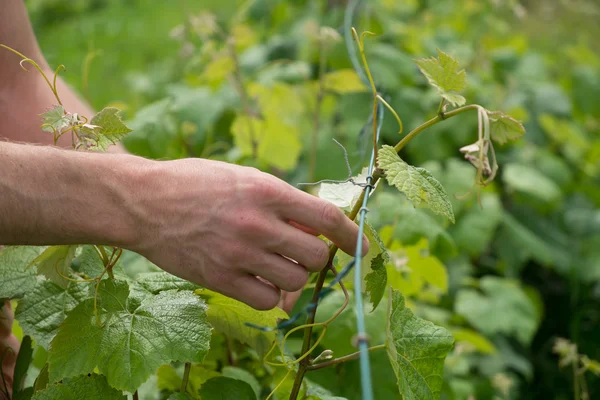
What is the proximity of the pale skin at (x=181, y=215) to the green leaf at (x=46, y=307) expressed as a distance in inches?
9.3

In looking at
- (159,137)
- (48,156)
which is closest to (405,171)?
(48,156)

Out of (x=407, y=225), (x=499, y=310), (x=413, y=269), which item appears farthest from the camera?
(x=499, y=310)

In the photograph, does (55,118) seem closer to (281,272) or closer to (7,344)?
(281,272)

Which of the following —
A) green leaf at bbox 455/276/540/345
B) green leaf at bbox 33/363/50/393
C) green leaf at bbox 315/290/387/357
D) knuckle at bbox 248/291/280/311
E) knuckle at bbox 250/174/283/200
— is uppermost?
knuckle at bbox 250/174/283/200

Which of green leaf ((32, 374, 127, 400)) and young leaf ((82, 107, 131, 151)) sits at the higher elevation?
young leaf ((82, 107, 131, 151))

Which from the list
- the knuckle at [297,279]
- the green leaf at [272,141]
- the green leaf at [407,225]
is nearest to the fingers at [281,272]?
the knuckle at [297,279]

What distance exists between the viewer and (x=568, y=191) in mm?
3293

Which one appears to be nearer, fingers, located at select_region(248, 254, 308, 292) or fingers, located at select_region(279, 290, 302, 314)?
fingers, located at select_region(248, 254, 308, 292)

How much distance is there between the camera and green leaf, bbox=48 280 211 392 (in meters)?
1.01

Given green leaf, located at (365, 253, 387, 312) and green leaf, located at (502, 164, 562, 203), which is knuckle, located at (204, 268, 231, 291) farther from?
green leaf, located at (502, 164, 562, 203)

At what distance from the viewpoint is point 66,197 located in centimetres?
92

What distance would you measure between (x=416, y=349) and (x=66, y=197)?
0.59m

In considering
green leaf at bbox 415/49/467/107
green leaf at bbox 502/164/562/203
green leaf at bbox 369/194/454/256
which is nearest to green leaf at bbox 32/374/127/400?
green leaf at bbox 415/49/467/107

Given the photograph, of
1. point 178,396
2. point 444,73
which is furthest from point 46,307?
point 444,73
